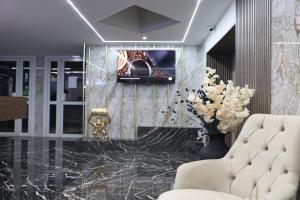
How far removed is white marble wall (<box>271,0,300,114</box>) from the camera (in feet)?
7.95

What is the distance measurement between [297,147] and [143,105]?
19.4 feet

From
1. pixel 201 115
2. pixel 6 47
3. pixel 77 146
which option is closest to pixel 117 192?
pixel 201 115

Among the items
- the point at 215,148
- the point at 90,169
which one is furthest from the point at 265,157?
the point at 90,169

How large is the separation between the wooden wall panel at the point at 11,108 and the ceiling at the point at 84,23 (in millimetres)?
3037

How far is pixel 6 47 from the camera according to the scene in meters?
8.19

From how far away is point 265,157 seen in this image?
2082mm

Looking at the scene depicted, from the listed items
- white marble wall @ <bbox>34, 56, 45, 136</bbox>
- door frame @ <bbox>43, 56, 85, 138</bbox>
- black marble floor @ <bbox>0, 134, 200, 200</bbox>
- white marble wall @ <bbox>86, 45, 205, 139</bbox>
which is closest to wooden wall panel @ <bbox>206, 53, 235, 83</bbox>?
white marble wall @ <bbox>86, 45, 205, 139</bbox>

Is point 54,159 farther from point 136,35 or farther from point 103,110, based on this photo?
point 136,35

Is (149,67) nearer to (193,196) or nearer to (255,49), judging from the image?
(255,49)

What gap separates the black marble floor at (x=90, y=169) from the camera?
3.51 meters

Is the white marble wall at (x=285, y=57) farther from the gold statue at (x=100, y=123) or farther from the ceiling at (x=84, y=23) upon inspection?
the gold statue at (x=100, y=123)

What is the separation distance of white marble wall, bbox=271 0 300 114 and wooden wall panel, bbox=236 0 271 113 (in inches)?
6.6

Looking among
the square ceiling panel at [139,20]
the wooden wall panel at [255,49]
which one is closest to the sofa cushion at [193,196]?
the wooden wall panel at [255,49]

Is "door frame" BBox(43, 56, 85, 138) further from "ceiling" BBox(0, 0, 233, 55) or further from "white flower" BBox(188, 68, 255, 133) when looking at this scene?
A: "white flower" BBox(188, 68, 255, 133)
